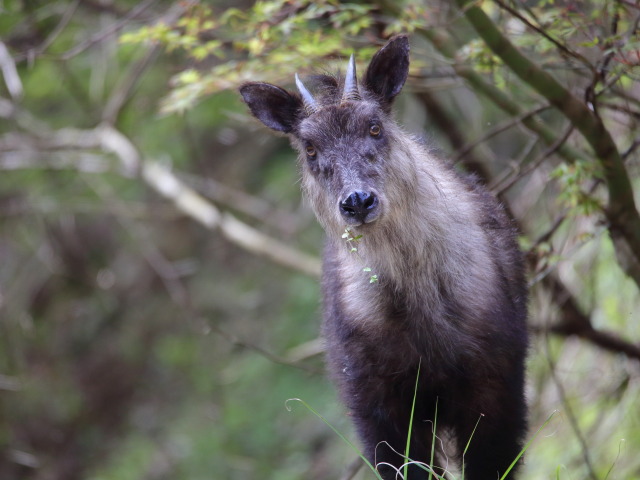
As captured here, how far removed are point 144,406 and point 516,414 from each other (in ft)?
33.2

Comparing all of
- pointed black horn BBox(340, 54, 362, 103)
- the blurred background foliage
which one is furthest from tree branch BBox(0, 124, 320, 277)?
pointed black horn BBox(340, 54, 362, 103)

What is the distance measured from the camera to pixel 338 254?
5023mm

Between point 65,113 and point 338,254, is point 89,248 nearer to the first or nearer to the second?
point 65,113

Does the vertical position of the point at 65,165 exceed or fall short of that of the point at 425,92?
it falls short

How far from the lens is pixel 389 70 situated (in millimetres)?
4820

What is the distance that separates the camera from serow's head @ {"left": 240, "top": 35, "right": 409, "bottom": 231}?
4281mm

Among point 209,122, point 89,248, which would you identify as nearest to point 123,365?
point 89,248

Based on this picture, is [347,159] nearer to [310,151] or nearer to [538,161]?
[310,151]

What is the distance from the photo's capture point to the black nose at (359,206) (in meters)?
4.14

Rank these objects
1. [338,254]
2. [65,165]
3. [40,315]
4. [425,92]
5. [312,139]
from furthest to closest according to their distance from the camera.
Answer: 1. [40,315]
2. [65,165]
3. [425,92]
4. [338,254]
5. [312,139]

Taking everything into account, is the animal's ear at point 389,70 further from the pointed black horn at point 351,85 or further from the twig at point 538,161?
the twig at point 538,161

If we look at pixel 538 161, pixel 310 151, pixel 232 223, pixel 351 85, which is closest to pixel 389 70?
pixel 351 85

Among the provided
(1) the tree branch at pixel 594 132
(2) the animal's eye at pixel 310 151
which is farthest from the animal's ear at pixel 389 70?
(2) the animal's eye at pixel 310 151

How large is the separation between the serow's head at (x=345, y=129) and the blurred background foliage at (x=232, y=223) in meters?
0.57
